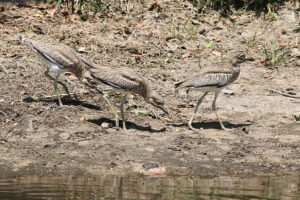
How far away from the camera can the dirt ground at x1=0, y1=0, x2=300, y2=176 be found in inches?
278

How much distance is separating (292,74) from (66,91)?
414 cm

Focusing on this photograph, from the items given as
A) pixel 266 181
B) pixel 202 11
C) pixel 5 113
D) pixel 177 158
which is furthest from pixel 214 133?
pixel 202 11

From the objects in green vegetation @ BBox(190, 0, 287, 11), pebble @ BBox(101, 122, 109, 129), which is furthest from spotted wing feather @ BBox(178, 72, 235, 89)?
green vegetation @ BBox(190, 0, 287, 11)

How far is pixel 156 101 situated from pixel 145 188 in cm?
237

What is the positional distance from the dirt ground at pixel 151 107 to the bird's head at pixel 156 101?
29cm

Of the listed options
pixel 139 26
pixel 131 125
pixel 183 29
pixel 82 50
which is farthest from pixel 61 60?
pixel 183 29

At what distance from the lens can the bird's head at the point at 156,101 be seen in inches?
320

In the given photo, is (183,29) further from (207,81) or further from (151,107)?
(207,81)

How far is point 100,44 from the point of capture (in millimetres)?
10711

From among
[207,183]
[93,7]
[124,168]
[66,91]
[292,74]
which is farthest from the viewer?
[93,7]

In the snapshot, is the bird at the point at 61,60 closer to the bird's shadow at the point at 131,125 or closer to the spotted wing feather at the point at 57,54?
the spotted wing feather at the point at 57,54

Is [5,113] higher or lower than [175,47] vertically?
lower

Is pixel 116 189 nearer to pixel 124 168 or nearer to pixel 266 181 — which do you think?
pixel 124 168

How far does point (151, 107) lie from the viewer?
8.84m
